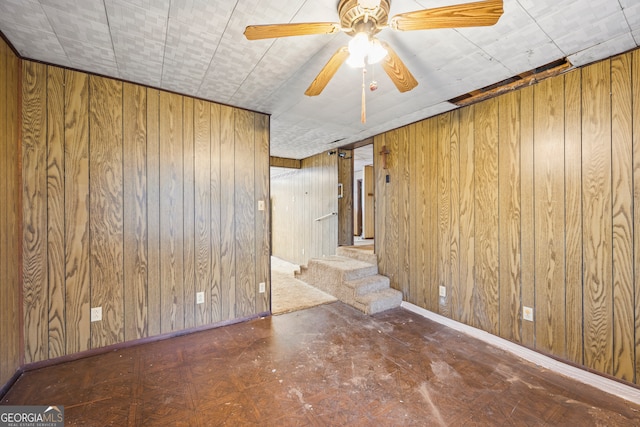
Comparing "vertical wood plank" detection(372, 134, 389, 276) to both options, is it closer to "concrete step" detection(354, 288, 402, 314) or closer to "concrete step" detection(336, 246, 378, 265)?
"concrete step" detection(336, 246, 378, 265)

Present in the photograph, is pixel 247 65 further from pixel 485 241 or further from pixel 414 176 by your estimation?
pixel 485 241

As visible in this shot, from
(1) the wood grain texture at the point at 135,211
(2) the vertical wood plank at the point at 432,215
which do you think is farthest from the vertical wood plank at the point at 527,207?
(1) the wood grain texture at the point at 135,211

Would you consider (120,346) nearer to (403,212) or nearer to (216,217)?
(216,217)

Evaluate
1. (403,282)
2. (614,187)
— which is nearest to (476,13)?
(614,187)

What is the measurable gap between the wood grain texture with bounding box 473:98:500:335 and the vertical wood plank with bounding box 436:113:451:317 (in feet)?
0.97

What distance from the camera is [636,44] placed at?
176 centimetres

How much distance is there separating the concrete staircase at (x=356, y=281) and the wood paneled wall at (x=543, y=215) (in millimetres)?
453

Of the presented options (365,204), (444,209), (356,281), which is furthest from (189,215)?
(365,204)

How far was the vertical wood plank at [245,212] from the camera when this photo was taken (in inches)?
117

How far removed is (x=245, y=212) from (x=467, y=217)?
2.41 metres

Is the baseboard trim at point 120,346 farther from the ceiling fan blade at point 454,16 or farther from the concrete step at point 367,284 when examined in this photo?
the ceiling fan blade at point 454,16

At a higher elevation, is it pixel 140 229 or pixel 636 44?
pixel 636 44

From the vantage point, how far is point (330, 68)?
158cm

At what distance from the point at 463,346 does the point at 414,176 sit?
1.91 m
